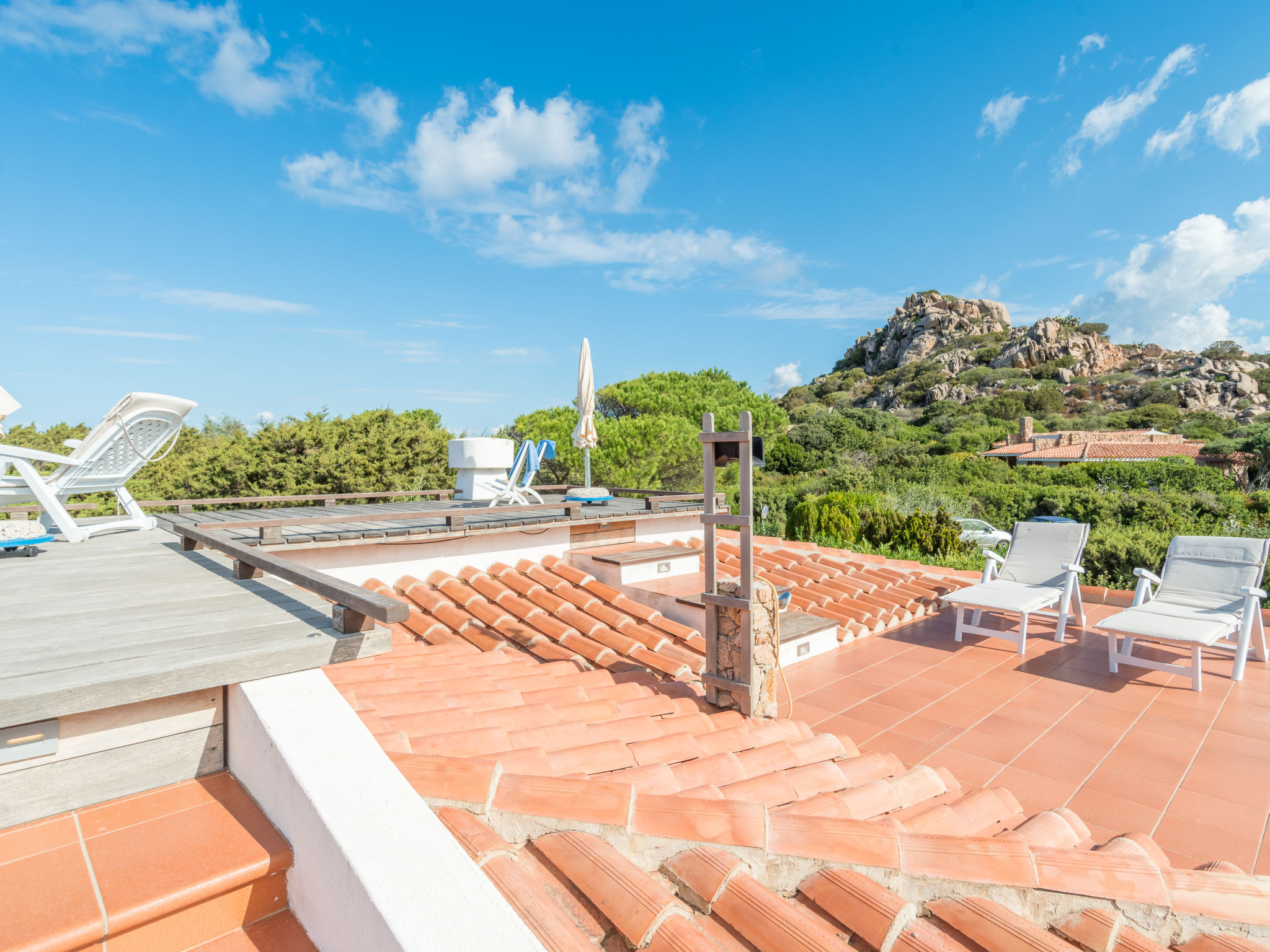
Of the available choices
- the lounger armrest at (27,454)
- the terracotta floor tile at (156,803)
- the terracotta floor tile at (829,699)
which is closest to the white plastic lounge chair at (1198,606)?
the terracotta floor tile at (829,699)

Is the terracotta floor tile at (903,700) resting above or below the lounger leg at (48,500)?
below

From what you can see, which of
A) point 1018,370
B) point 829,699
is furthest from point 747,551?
point 1018,370

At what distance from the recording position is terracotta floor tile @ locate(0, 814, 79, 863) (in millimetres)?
1277

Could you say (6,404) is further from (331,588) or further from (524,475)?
(331,588)

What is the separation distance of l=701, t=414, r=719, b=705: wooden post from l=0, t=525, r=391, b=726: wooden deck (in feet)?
7.44

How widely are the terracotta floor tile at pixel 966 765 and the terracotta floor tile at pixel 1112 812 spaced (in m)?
0.43

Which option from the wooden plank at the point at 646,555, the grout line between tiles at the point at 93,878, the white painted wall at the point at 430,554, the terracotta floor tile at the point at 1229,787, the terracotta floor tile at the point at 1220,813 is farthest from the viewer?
the wooden plank at the point at 646,555

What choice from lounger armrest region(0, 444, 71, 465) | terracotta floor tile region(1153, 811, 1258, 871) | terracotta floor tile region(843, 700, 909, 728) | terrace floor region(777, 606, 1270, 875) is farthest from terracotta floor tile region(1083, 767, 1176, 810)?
lounger armrest region(0, 444, 71, 465)

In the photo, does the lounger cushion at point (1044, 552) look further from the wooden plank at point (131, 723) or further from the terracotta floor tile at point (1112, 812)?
the wooden plank at point (131, 723)

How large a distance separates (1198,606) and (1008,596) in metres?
1.51

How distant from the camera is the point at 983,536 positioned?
38.4ft

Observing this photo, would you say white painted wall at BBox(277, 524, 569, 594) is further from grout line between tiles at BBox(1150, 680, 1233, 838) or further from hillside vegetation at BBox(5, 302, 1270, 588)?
hillside vegetation at BBox(5, 302, 1270, 588)

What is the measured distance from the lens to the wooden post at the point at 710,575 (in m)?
3.78

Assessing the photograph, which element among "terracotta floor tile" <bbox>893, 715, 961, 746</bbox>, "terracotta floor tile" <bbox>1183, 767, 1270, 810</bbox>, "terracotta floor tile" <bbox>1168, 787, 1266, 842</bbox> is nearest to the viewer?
"terracotta floor tile" <bbox>1168, 787, 1266, 842</bbox>
